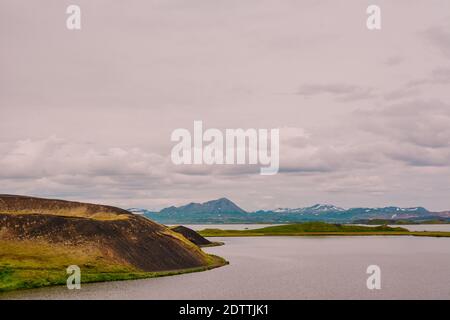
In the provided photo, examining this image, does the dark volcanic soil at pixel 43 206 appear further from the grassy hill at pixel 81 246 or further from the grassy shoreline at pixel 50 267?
the grassy shoreline at pixel 50 267

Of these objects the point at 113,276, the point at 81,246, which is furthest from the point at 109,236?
the point at 113,276

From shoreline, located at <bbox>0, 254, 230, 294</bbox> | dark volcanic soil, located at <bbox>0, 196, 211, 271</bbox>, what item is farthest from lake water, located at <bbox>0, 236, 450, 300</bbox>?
dark volcanic soil, located at <bbox>0, 196, 211, 271</bbox>

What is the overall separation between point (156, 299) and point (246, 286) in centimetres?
1765

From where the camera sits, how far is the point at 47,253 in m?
93.3

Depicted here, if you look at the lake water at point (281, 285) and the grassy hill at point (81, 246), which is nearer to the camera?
the lake water at point (281, 285)

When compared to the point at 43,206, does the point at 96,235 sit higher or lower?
lower
